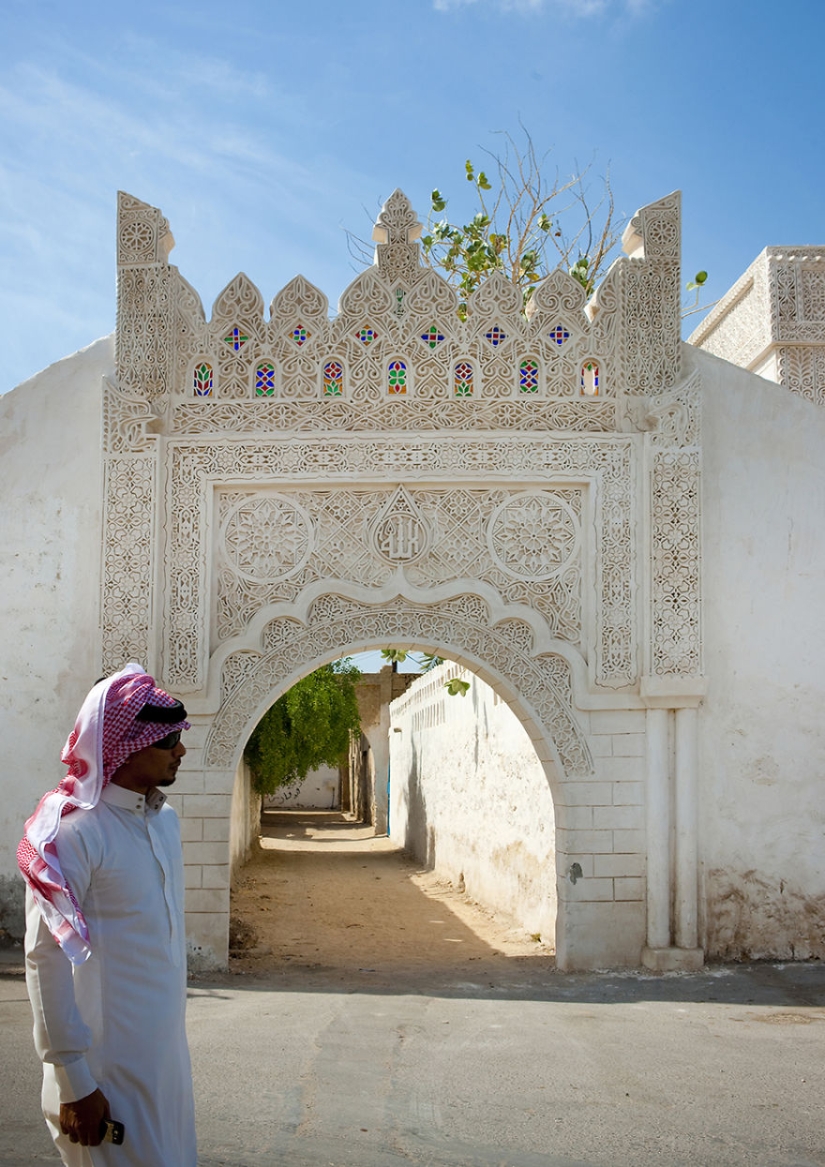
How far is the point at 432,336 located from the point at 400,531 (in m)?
1.21

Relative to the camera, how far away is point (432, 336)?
22.1 ft

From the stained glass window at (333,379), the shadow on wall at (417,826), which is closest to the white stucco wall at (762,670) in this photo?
the stained glass window at (333,379)

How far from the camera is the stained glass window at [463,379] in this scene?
6.66 meters

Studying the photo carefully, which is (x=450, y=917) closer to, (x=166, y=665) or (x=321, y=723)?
(x=166, y=665)

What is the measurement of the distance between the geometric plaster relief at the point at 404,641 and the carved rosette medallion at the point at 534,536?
32 cm

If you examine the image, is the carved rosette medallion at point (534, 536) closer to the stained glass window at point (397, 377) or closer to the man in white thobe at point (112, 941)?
the stained glass window at point (397, 377)

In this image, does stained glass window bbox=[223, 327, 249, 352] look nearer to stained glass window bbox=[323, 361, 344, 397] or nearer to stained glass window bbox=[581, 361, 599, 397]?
stained glass window bbox=[323, 361, 344, 397]

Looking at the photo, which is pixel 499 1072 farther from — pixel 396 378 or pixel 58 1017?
pixel 396 378

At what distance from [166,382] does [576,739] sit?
3.18 m

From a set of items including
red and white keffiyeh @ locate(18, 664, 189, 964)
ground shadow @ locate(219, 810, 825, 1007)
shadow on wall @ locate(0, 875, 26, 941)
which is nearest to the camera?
red and white keffiyeh @ locate(18, 664, 189, 964)

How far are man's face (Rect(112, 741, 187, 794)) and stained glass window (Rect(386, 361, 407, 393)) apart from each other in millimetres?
4458

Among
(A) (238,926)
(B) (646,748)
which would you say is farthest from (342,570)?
(A) (238,926)

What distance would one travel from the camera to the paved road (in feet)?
11.4

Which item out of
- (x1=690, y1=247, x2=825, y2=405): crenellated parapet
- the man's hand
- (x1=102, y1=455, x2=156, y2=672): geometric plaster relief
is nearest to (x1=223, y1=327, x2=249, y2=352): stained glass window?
(x1=102, y1=455, x2=156, y2=672): geometric plaster relief
